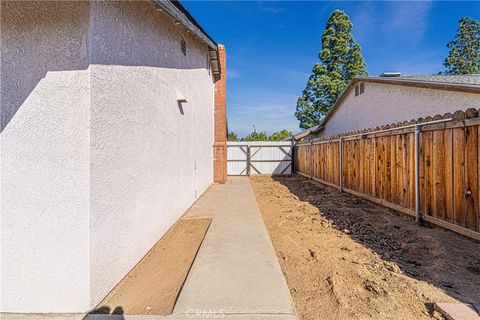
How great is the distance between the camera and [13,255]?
2.47 meters

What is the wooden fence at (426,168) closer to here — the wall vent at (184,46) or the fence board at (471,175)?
the fence board at (471,175)

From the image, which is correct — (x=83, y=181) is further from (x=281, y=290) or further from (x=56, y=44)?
(x=281, y=290)

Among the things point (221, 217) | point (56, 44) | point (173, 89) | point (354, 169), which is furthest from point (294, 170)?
point (56, 44)

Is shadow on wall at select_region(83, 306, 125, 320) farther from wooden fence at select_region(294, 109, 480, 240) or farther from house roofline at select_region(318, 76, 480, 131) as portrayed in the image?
house roofline at select_region(318, 76, 480, 131)

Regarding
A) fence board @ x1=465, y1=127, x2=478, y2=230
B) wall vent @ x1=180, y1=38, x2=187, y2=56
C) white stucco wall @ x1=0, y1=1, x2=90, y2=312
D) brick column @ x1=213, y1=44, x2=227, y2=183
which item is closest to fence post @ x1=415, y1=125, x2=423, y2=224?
fence board @ x1=465, y1=127, x2=478, y2=230

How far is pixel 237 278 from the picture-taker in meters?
3.04

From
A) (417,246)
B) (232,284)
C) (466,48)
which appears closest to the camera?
(232,284)

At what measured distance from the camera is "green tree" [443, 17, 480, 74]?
99.7 feet

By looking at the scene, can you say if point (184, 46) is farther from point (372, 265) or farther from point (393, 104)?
point (393, 104)

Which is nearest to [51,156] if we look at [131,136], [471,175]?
[131,136]

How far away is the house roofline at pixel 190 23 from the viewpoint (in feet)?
13.0

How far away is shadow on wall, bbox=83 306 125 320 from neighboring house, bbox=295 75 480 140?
8189mm

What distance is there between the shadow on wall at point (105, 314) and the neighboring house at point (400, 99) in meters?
8.19

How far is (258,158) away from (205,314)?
14.5 metres
